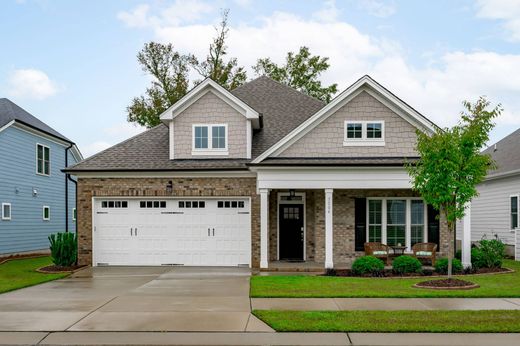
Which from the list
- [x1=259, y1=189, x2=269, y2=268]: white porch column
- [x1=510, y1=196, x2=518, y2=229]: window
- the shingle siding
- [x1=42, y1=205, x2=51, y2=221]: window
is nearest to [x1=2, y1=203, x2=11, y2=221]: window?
[x1=42, y1=205, x2=51, y2=221]: window

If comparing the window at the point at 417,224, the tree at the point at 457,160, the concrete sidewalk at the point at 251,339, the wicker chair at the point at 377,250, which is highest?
the tree at the point at 457,160

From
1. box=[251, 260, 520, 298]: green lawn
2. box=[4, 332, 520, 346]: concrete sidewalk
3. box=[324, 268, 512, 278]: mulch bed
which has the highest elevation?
box=[4, 332, 520, 346]: concrete sidewalk

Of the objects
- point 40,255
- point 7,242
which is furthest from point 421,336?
point 40,255

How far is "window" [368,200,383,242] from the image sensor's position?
19.9m

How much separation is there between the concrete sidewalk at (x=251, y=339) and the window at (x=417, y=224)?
428 inches

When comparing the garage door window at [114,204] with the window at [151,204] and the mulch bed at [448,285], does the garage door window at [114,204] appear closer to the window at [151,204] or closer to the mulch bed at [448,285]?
the window at [151,204]

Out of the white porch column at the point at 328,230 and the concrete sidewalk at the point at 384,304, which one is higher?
the white porch column at the point at 328,230

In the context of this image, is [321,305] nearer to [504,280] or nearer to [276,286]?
[276,286]

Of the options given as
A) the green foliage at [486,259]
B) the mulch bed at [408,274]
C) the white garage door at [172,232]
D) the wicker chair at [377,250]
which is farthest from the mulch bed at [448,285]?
the white garage door at [172,232]

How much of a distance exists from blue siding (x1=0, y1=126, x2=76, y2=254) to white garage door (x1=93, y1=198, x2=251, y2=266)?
21.9ft

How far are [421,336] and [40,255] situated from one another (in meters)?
22.1

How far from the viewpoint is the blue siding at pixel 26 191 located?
2452 centimetres

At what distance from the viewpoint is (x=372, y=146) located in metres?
19.6

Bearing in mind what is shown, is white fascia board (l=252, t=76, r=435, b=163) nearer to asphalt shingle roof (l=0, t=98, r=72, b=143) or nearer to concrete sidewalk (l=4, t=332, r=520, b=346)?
concrete sidewalk (l=4, t=332, r=520, b=346)
